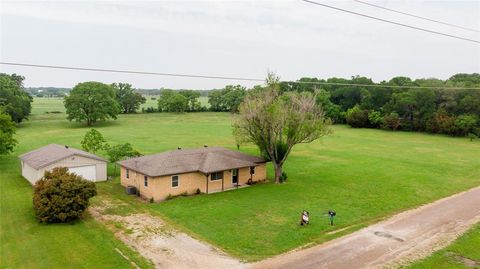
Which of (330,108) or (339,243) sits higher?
(330,108)

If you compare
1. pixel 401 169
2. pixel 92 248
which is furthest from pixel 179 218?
pixel 401 169

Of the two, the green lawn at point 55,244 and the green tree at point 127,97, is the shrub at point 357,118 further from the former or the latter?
the green lawn at point 55,244

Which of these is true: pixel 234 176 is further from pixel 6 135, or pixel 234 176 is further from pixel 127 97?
pixel 127 97

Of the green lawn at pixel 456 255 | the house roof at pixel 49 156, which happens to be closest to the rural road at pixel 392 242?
the green lawn at pixel 456 255

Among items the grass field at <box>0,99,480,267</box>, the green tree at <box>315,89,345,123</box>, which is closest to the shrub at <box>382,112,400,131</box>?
the green tree at <box>315,89,345,123</box>

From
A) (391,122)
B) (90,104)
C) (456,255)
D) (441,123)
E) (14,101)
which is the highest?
(14,101)

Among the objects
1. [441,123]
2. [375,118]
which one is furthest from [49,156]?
[375,118]

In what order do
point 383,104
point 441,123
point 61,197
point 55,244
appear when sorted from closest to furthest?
1. point 55,244
2. point 61,197
3. point 441,123
4. point 383,104

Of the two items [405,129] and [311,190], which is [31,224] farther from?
[405,129]
